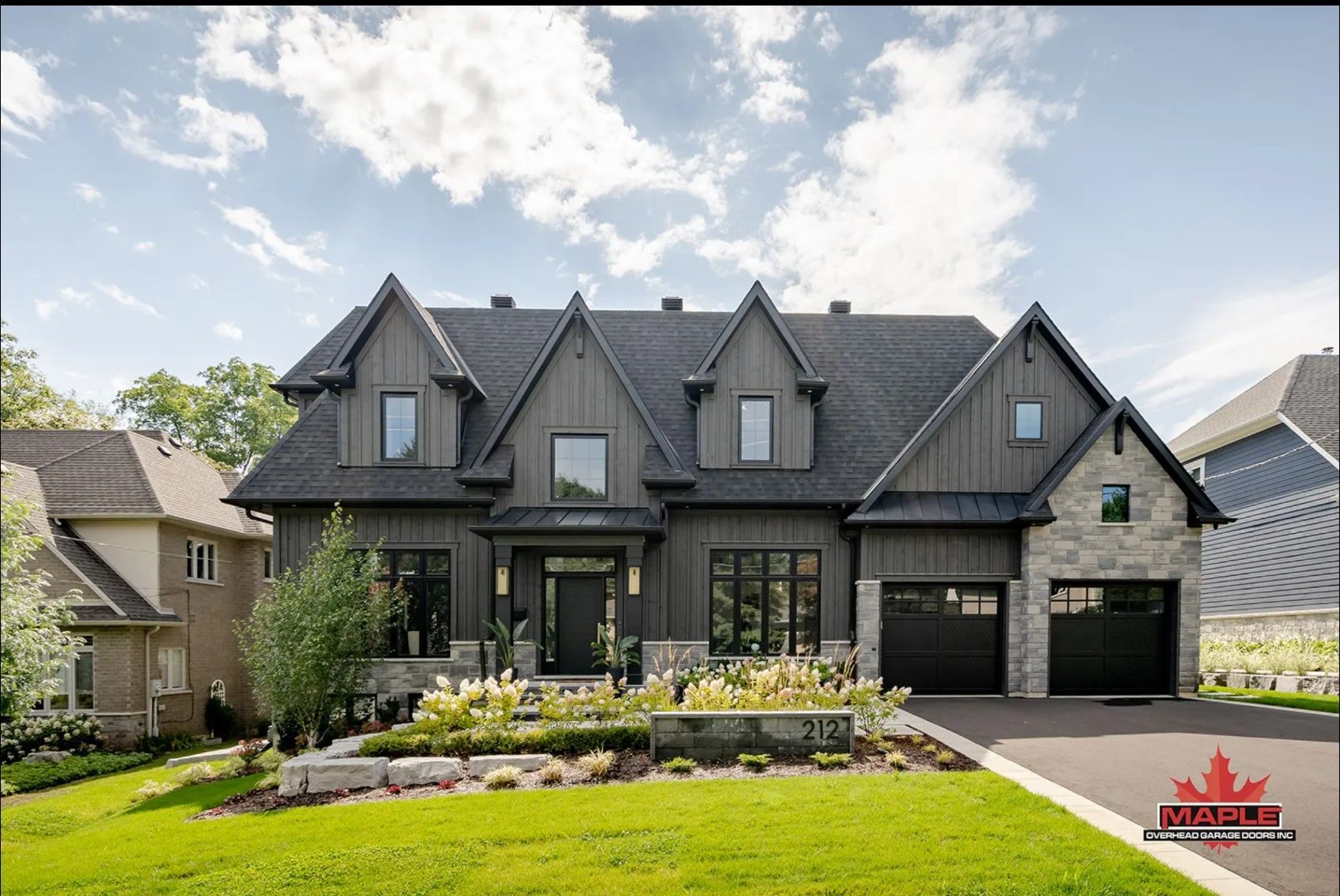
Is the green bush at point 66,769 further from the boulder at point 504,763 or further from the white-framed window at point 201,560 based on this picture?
the boulder at point 504,763

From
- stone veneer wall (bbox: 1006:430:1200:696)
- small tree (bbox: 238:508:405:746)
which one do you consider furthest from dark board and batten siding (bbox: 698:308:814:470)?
small tree (bbox: 238:508:405:746)

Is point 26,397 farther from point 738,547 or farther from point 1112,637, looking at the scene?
point 1112,637

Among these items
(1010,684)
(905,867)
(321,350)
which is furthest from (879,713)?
(321,350)

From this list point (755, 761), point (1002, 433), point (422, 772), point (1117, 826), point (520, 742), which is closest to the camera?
point (1117, 826)

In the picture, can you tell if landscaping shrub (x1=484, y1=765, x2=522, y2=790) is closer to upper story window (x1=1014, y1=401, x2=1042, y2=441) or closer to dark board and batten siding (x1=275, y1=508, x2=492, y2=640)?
dark board and batten siding (x1=275, y1=508, x2=492, y2=640)

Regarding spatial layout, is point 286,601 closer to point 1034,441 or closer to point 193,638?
point 193,638

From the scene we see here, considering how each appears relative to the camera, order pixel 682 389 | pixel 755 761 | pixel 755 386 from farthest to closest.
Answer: pixel 682 389 → pixel 755 386 → pixel 755 761

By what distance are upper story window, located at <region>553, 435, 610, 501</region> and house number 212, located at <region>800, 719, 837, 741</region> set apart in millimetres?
6702

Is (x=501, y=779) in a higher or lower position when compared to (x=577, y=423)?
lower

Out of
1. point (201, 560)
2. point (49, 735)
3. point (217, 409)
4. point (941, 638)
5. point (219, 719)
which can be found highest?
point (217, 409)

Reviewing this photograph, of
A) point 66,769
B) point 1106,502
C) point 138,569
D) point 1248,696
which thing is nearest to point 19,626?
point 66,769

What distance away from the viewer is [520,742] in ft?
29.3

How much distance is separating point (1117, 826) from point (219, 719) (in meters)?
20.6

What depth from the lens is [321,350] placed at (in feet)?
54.6
